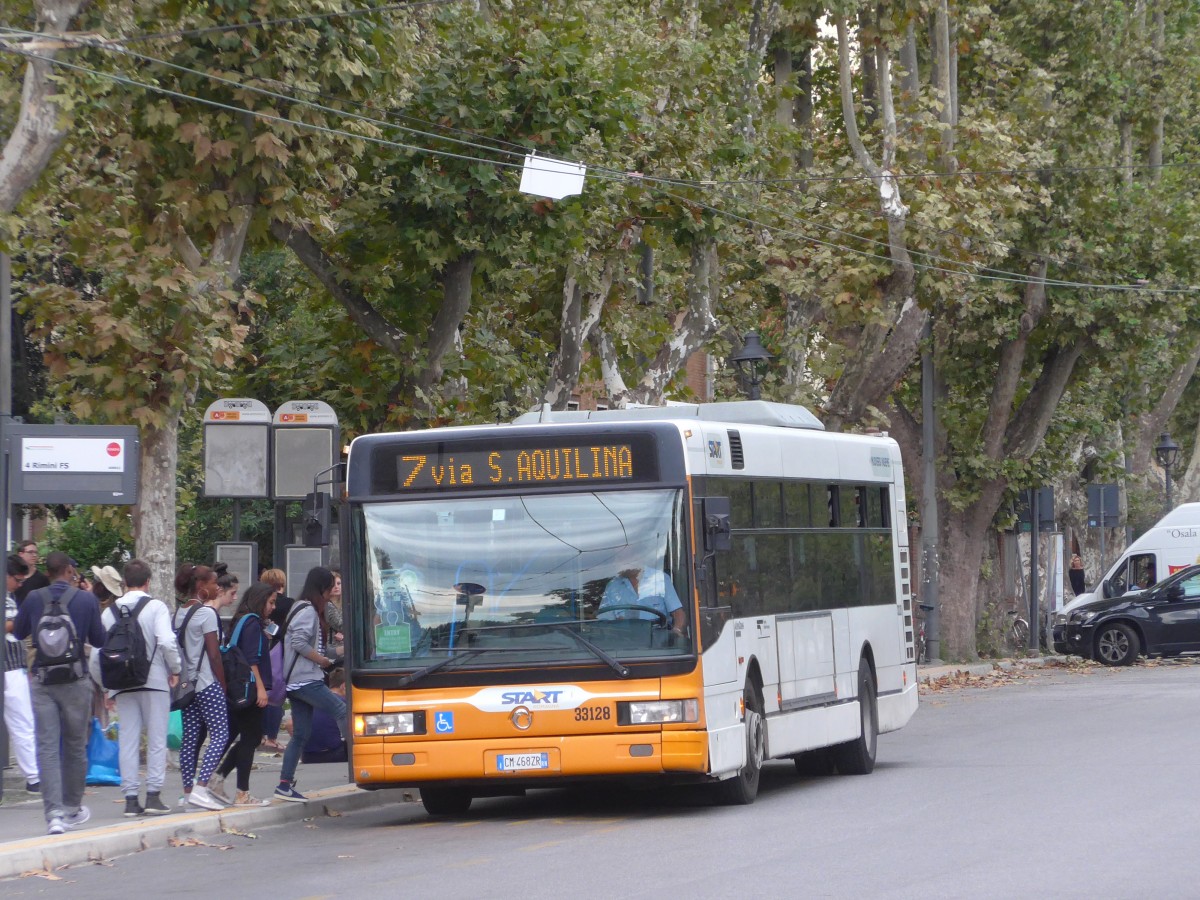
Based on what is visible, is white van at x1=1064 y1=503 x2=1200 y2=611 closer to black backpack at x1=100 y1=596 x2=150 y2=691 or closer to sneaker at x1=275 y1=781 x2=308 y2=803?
sneaker at x1=275 y1=781 x2=308 y2=803

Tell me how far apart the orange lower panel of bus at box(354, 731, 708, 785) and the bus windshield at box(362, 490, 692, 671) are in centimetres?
51

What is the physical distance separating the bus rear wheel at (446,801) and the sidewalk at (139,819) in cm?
95

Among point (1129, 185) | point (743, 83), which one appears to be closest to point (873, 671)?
point (743, 83)

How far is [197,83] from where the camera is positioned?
1789cm

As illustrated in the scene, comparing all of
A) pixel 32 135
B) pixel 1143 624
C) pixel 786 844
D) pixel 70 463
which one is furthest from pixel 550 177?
pixel 1143 624

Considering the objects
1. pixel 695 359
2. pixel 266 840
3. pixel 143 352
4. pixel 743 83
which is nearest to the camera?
pixel 266 840

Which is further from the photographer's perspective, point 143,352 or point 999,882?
point 143,352

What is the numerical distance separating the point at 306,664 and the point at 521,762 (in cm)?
239

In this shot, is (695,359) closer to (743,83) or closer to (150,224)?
(743,83)

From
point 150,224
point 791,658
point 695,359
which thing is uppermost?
point 695,359

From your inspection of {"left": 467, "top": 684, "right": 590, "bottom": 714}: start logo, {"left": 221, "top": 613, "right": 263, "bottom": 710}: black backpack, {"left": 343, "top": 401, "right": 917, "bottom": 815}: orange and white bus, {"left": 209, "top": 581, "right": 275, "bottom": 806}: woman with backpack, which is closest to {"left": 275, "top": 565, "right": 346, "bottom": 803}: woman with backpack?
{"left": 209, "top": 581, "right": 275, "bottom": 806}: woman with backpack

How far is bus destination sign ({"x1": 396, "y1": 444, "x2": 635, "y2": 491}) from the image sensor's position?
13406 millimetres

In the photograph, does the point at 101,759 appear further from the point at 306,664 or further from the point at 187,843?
the point at 187,843

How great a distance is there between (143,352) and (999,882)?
395 inches
